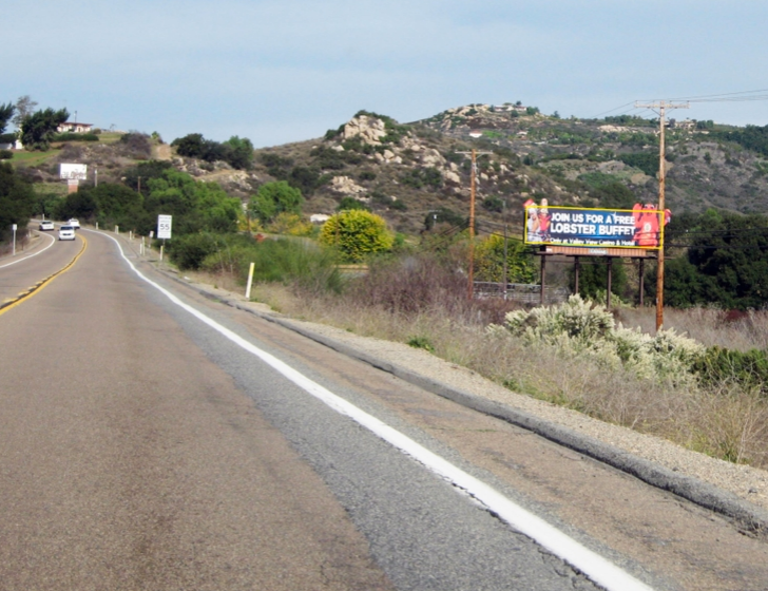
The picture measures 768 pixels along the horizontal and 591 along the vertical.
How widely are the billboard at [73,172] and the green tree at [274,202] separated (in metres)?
53.4

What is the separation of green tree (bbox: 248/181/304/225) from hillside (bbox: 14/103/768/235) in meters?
7.29

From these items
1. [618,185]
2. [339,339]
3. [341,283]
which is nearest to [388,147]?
[618,185]

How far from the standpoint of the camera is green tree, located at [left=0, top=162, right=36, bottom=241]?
6662 centimetres

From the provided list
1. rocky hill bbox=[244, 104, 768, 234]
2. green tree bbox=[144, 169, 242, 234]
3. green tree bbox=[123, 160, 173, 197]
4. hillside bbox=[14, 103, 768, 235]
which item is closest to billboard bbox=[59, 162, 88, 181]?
hillside bbox=[14, 103, 768, 235]

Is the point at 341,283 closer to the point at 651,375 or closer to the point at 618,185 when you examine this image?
the point at 651,375

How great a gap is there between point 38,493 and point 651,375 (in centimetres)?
1137

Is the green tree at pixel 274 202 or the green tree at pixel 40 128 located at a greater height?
the green tree at pixel 40 128

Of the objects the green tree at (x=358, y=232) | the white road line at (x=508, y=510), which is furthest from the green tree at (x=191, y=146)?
the white road line at (x=508, y=510)

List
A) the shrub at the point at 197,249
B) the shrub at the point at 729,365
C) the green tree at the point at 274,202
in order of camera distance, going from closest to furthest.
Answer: the shrub at the point at 729,365 < the shrub at the point at 197,249 < the green tree at the point at 274,202

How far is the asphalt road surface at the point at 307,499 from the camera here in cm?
456

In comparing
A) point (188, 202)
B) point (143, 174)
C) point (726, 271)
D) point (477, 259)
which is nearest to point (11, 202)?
point (188, 202)

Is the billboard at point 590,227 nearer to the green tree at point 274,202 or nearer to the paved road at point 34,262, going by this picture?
the paved road at point 34,262

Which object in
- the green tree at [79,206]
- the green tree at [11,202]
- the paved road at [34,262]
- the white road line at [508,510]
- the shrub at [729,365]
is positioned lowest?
the shrub at [729,365]

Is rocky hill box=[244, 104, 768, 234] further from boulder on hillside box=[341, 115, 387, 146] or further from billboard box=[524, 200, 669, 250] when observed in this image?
billboard box=[524, 200, 669, 250]
